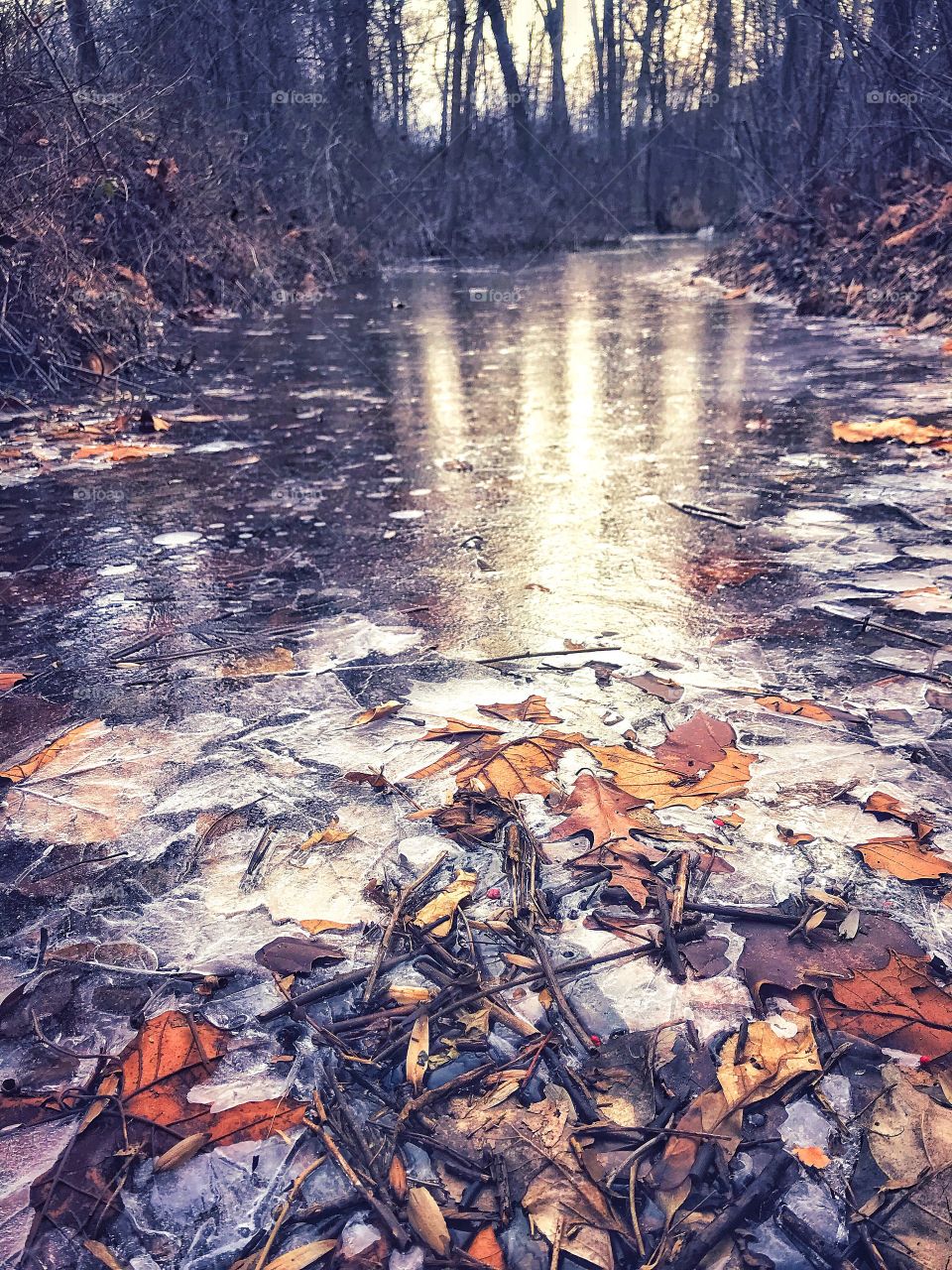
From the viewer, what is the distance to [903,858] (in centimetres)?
140

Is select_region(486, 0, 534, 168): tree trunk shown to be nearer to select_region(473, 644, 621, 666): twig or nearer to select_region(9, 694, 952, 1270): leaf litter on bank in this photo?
select_region(473, 644, 621, 666): twig

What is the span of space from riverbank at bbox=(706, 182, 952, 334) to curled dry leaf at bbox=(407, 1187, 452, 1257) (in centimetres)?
746

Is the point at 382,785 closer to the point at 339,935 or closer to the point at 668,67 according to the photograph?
the point at 339,935

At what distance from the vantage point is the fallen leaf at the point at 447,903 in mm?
1321

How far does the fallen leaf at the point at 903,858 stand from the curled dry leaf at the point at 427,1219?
0.87 metres

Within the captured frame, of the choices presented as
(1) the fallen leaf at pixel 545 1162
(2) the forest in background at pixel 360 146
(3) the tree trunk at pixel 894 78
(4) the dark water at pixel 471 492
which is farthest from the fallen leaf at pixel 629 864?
(3) the tree trunk at pixel 894 78

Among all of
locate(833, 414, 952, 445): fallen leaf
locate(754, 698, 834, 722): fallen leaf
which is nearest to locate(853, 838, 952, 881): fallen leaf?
locate(754, 698, 834, 722): fallen leaf

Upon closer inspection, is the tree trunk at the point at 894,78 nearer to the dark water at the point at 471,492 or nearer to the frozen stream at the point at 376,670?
the dark water at the point at 471,492

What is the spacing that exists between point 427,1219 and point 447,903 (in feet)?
1.58

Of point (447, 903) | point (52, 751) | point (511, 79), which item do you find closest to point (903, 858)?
point (447, 903)

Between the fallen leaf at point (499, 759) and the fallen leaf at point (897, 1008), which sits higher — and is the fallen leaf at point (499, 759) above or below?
above

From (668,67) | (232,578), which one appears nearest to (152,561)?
(232,578)

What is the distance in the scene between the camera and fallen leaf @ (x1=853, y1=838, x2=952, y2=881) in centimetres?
137

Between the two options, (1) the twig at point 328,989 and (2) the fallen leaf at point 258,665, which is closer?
(1) the twig at point 328,989
